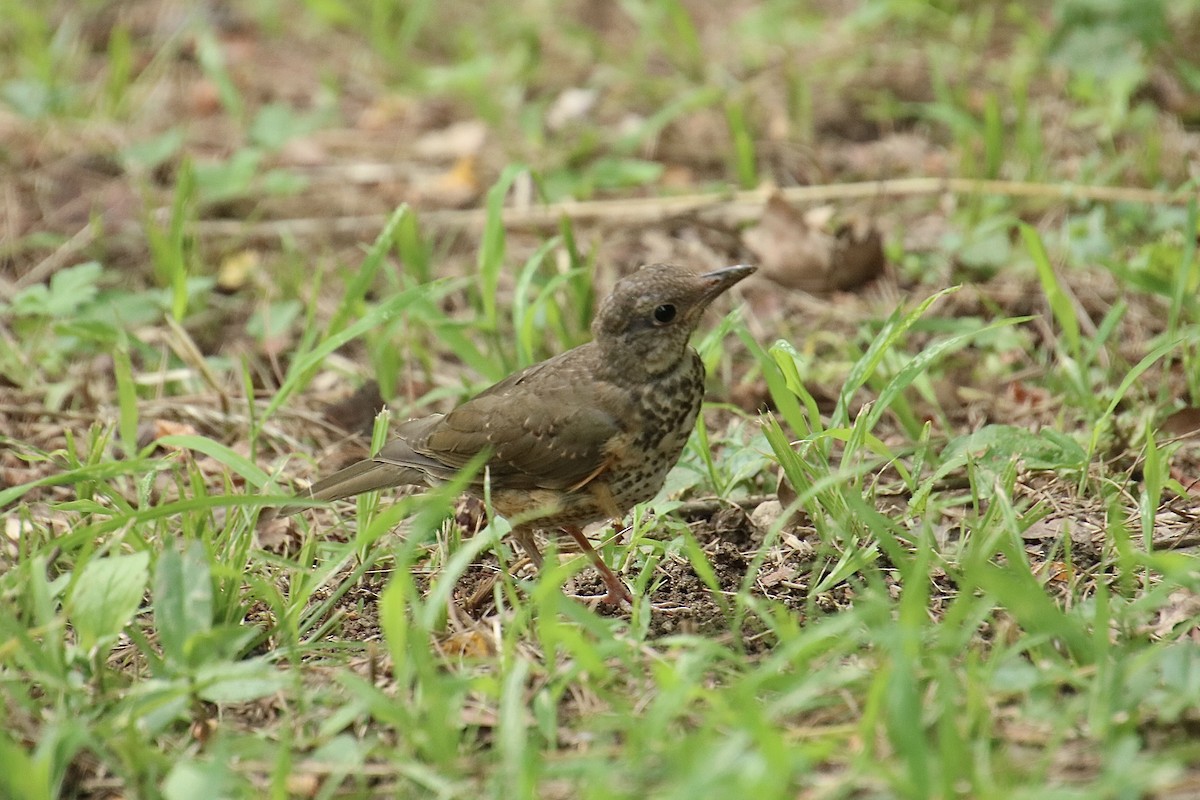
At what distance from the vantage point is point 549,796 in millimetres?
2896

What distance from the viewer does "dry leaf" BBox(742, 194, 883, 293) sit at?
569 centimetres

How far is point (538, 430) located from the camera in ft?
13.1

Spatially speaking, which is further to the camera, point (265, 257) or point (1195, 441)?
point (265, 257)

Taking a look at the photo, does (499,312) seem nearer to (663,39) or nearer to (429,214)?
(429,214)

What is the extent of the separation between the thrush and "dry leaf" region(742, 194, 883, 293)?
1.77 metres

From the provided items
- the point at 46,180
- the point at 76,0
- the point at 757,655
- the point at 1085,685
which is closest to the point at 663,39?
the point at 46,180

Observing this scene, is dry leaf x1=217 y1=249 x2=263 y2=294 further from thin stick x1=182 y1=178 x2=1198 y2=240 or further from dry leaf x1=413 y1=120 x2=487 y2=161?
dry leaf x1=413 y1=120 x2=487 y2=161

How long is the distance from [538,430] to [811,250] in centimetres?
222

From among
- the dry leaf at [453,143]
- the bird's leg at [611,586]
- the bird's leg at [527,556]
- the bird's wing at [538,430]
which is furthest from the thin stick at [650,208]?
the bird's leg at [611,586]

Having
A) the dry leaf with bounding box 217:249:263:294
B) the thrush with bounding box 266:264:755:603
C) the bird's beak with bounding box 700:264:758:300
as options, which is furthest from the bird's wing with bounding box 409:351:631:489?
the dry leaf with bounding box 217:249:263:294

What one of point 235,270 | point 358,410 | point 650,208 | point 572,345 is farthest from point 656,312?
point 235,270

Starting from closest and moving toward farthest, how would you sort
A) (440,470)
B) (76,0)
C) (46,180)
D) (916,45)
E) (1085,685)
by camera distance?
(1085,685) < (440,470) < (46,180) < (916,45) < (76,0)

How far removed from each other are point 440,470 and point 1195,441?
2318 millimetres

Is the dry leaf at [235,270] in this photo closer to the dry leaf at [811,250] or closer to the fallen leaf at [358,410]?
the fallen leaf at [358,410]
